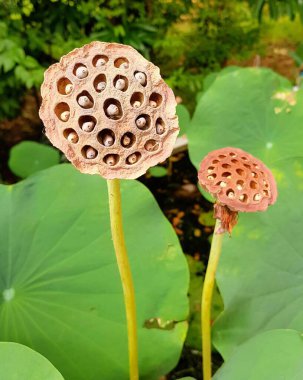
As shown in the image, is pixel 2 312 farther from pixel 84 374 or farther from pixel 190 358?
pixel 190 358


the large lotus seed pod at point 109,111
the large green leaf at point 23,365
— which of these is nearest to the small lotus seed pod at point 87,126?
the large lotus seed pod at point 109,111

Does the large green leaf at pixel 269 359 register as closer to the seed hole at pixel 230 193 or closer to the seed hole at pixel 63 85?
the seed hole at pixel 230 193

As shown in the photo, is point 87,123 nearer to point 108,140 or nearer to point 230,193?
point 108,140

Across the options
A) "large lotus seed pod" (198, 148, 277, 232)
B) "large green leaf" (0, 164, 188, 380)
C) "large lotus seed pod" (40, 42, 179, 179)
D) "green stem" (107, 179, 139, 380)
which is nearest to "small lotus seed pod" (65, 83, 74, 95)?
"large lotus seed pod" (40, 42, 179, 179)

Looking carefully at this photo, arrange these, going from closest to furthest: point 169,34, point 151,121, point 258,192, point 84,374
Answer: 1. point 151,121
2. point 258,192
3. point 84,374
4. point 169,34

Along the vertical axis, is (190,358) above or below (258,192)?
below

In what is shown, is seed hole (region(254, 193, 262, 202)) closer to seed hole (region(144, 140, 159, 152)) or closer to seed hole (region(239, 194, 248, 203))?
seed hole (region(239, 194, 248, 203))

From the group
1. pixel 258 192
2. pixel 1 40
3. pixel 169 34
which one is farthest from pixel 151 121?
pixel 169 34
